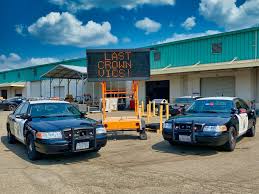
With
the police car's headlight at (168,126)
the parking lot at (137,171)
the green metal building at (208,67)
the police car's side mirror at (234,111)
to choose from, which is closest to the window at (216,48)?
the green metal building at (208,67)

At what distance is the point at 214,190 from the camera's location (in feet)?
16.8

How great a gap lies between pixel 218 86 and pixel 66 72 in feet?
53.1

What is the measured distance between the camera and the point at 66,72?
3247 centimetres

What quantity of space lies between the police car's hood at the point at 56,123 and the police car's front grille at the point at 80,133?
0.14 m

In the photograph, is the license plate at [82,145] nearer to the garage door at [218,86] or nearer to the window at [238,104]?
the window at [238,104]

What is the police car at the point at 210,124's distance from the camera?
7883 mm

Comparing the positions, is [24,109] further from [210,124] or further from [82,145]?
[210,124]

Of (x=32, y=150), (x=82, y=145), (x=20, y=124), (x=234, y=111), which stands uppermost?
(x=234, y=111)

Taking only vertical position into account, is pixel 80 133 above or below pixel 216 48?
below

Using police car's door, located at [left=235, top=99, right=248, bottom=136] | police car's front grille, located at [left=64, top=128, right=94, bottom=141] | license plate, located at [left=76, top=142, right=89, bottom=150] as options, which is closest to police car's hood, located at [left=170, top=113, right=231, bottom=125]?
police car's door, located at [left=235, top=99, right=248, bottom=136]

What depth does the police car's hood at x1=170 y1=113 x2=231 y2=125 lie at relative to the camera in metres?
8.08

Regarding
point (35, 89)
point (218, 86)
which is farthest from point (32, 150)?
point (35, 89)

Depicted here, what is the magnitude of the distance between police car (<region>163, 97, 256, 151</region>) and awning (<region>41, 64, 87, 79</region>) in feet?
68.2

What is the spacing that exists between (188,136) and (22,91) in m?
45.8
